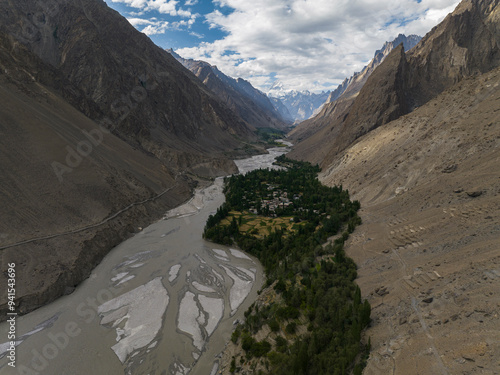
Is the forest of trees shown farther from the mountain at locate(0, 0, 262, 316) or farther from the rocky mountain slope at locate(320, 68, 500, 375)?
the mountain at locate(0, 0, 262, 316)

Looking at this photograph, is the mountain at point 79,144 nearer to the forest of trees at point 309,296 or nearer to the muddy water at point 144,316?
the muddy water at point 144,316

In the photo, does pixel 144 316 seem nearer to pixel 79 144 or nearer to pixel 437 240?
pixel 437 240

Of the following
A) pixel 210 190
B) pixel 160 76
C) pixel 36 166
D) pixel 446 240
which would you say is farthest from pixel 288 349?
pixel 160 76

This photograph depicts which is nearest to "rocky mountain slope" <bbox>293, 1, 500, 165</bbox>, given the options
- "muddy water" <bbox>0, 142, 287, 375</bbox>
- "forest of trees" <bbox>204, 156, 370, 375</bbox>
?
"forest of trees" <bbox>204, 156, 370, 375</bbox>

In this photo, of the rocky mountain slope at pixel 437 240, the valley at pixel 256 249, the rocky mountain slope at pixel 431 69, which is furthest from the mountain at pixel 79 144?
the rocky mountain slope at pixel 431 69

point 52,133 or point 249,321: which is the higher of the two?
point 52,133

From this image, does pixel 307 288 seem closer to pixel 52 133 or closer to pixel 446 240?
pixel 446 240
